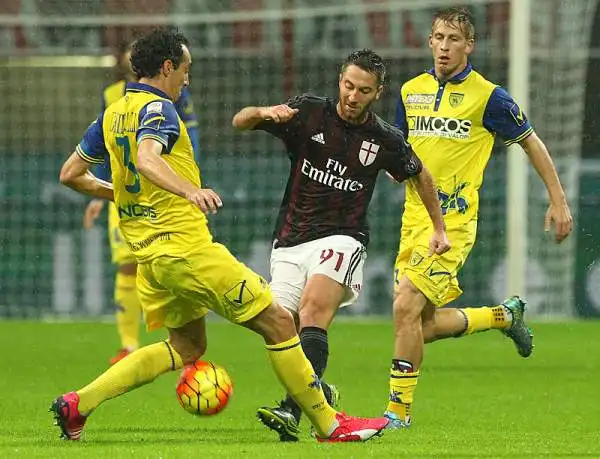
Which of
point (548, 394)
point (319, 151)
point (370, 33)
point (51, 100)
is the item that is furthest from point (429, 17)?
point (319, 151)

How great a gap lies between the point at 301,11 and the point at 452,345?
17.1 ft

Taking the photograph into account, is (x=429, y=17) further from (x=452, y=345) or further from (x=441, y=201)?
(x=441, y=201)

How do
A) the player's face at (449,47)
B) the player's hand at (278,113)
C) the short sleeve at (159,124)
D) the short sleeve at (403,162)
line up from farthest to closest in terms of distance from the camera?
1. the player's face at (449,47)
2. the short sleeve at (403,162)
3. the player's hand at (278,113)
4. the short sleeve at (159,124)

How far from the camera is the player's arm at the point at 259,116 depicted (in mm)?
7250

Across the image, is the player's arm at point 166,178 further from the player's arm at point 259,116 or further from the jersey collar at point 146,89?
the player's arm at point 259,116

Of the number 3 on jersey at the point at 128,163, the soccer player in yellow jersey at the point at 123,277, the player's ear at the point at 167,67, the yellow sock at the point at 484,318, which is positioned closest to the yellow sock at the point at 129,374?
the number 3 on jersey at the point at 128,163

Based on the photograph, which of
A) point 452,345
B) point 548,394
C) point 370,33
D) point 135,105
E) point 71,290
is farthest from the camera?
point 370,33

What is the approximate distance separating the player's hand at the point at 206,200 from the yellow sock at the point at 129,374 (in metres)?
1.22

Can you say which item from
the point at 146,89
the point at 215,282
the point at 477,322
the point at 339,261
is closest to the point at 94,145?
the point at 146,89

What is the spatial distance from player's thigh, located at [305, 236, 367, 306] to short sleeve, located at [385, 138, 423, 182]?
0.43m

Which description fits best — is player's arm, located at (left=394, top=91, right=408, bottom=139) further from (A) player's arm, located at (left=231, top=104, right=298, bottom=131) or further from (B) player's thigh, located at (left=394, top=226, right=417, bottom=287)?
(A) player's arm, located at (left=231, top=104, right=298, bottom=131)

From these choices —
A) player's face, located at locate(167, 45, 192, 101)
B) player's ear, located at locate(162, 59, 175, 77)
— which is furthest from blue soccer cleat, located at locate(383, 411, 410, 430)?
player's ear, located at locate(162, 59, 175, 77)

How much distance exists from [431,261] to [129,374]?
2.02m

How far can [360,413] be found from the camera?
864cm
